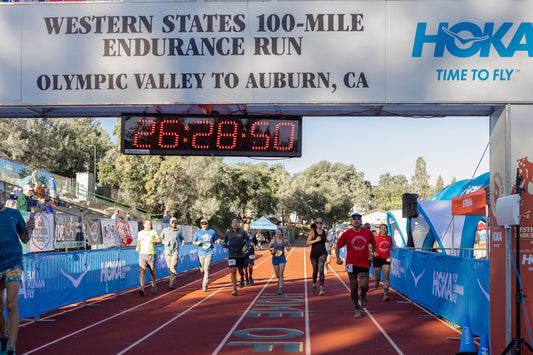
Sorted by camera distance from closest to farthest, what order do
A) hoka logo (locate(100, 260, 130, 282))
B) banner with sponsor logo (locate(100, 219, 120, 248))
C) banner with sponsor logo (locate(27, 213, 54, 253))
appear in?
banner with sponsor logo (locate(27, 213, 54, 253)) < hoka logo (locate(100, 260, 130, 282)) < banner with sponsor logo (locate(100, 219, 120, 248))

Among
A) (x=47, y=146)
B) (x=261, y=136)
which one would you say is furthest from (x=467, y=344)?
(x=47, y=146)

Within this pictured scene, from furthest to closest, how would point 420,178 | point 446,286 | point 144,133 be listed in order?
point 420,178, point 446,286, point 144,133

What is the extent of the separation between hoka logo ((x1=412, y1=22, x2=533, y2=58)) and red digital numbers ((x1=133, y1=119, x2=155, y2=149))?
461 cm

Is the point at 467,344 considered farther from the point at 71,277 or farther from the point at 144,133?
the point at 71,277

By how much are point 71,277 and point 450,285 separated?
8.10 m

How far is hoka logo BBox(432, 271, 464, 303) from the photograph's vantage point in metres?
10.9

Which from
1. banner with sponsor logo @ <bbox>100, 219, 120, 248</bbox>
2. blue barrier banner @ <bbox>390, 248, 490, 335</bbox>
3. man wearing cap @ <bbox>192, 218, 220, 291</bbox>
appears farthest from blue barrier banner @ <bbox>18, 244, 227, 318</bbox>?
blue barrier banner @ <bbox>390, 248, 490, 335</bbox>

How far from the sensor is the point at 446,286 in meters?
11.6

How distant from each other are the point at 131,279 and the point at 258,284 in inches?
169

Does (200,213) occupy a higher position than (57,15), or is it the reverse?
(57,15)

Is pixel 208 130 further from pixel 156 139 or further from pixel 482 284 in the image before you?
pixel 482 284

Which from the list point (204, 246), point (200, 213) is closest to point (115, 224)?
point (204, 246)

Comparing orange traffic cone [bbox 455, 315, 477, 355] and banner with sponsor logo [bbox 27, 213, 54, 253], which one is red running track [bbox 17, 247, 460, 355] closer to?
orange traffic cone [bbox 455, 315, 477, 355]

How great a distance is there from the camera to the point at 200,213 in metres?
51.1
